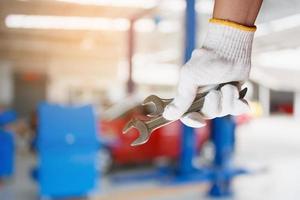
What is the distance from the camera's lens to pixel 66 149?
11.0 ft

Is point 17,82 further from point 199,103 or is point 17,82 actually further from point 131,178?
point 199,103

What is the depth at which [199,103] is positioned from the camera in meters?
0.82

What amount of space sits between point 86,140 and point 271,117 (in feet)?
46.7

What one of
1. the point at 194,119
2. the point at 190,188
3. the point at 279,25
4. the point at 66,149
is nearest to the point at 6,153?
the point at 66,149

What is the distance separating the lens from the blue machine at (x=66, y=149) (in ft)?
10.8

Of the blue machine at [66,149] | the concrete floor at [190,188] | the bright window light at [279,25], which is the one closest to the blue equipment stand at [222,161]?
the concrete floor at [190,188]

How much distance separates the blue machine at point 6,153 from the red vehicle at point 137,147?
1.16m

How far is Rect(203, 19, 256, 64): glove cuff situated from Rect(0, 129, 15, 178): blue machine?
3931mm

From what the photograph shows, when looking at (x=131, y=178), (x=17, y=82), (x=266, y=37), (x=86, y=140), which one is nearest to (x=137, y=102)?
(x=131, y=178)

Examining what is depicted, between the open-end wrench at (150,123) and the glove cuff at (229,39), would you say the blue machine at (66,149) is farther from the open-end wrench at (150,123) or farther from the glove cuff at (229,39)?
the glove cuff at (229,39)

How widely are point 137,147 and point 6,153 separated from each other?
5.47ft

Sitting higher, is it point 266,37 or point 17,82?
point 266,37

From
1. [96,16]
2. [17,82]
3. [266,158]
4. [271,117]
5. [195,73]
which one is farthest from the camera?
[271,117]

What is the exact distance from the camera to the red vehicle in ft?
15.1
